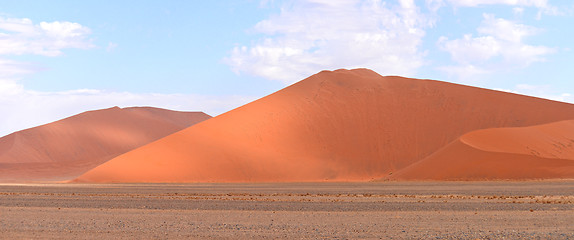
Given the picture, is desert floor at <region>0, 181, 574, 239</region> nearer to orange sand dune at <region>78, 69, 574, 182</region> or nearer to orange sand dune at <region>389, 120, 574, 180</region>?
Answer: orange sand dune at <region>389, 120, 574, 180</region>

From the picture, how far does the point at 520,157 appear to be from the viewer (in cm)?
5762

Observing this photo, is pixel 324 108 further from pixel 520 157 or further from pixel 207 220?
pixel 207 220

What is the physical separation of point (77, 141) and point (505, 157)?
359 ft

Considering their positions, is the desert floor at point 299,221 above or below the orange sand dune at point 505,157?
below

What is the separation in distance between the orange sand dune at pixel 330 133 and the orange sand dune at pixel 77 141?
41596 mm

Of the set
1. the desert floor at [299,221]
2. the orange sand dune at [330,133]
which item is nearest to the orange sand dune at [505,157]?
the orange sand dune at [330,133]

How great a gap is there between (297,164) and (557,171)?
31.0 metres

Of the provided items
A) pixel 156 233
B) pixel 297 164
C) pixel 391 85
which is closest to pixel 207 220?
pixel 156 233

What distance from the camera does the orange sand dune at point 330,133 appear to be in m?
74.8

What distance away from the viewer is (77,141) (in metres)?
144

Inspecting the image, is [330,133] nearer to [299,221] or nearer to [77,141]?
[299,221]

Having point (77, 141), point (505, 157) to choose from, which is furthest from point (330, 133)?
point (77, 141)

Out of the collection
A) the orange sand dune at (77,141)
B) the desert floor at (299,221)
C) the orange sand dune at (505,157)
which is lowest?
the desert floor at (299,221)

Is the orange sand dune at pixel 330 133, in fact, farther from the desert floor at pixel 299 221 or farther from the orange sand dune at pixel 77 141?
the desert floor at pixel 299 221
